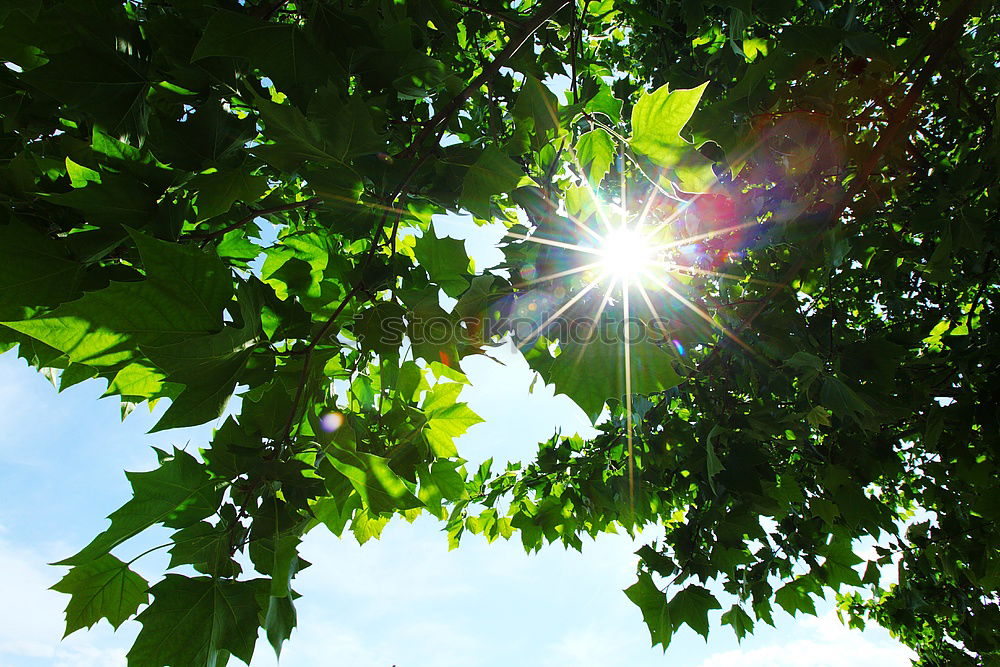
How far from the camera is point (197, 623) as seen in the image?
1.25 meters

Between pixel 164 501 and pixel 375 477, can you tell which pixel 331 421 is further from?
pixel 164 501

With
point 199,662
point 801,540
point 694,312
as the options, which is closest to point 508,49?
point 694,312

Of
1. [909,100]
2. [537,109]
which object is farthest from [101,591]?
[909,100]

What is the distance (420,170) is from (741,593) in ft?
9.60

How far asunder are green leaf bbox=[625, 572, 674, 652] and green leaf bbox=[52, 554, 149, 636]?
2.01 metres

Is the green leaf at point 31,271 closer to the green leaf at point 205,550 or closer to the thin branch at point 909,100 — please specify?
the green leaf at point 205,550

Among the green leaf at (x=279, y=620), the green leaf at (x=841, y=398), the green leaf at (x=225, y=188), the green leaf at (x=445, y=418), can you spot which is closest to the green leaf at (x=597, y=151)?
the green leaf at (x=445, y=418)

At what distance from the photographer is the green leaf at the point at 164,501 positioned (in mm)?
1259

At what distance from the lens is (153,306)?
1.03m

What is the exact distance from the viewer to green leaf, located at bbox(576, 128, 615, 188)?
1.51 m

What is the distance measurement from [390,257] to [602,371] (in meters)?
0.87

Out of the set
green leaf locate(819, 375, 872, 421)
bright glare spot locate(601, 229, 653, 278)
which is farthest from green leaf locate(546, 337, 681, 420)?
green leaf locate(819, 375, 872, 421)

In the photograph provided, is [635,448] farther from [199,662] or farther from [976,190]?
[199,662]

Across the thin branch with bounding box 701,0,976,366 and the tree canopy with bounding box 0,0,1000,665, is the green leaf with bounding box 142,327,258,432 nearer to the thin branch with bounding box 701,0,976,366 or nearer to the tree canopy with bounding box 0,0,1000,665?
the tree canopy with bounding box 0,0,1000,665
